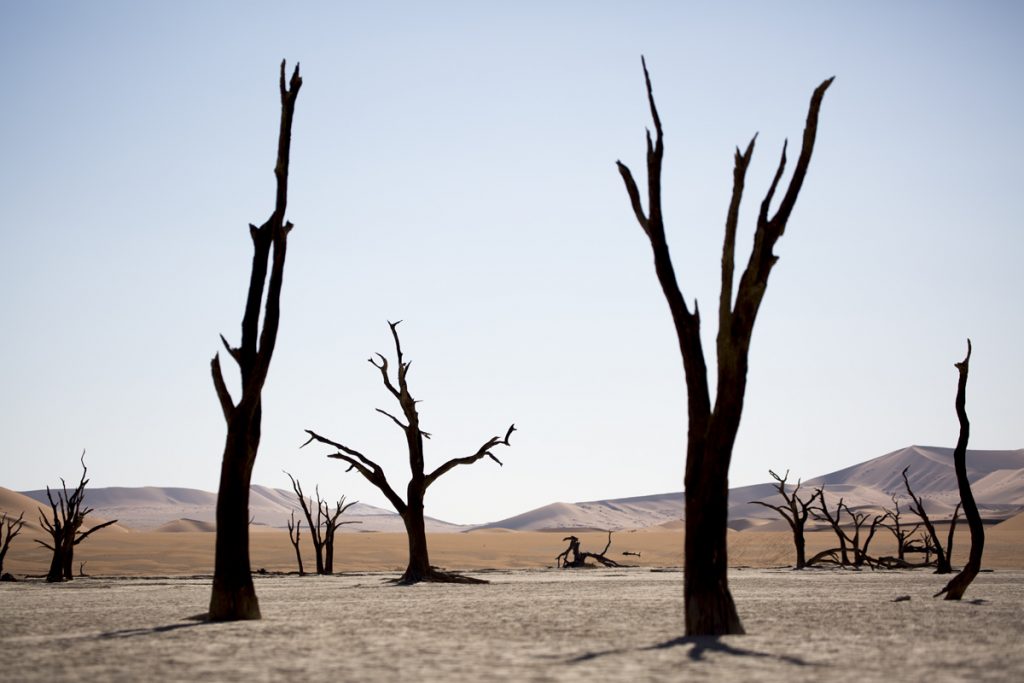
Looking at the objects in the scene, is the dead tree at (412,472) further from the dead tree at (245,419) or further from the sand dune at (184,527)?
the sand dune at (184,527)

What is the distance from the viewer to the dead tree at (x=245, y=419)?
1486 centimetres

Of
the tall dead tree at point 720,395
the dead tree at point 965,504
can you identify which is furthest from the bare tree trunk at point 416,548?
the tall dead tree at point 720,395

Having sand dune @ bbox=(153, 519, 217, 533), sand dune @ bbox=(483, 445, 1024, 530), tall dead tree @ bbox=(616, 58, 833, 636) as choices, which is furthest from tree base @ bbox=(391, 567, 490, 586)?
sand dune @ bbox=(483, 445, 1024, 530)

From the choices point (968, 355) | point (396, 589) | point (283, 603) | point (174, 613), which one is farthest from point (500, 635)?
point (396, 589)

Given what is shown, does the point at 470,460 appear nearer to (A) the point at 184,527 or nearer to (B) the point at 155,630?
(B) the point at 155,630

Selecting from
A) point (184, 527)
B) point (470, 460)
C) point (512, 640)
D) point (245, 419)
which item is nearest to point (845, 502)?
point (184, 527)

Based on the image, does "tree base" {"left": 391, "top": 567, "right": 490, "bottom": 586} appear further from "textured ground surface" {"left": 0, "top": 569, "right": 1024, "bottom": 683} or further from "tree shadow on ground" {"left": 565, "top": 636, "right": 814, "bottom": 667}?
"tree shadow on ground" {"left": 565, "top": 636, "right": 814, "bottom": 667}

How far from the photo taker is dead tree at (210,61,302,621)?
14859mm

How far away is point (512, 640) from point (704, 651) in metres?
2.32

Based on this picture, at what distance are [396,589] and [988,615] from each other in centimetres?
1324

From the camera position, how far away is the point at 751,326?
1244 centimetres

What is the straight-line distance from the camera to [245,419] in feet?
49.6

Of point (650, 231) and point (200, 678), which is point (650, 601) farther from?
point (200, 678)

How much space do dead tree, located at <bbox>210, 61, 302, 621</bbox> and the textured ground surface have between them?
1.99 feet
